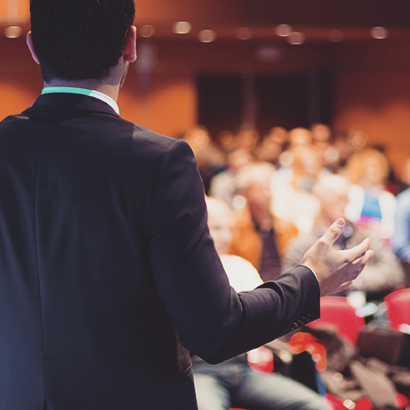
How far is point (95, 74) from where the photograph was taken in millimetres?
879

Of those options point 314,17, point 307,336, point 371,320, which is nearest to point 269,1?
point 314,17

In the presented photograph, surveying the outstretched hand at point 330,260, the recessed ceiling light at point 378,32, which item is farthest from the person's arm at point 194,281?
the recessed ceiling light at point 378,32

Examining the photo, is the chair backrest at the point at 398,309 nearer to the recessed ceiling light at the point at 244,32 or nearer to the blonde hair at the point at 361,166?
the blonde hair at the point at 361,166

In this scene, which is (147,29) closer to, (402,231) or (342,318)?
(402,231)

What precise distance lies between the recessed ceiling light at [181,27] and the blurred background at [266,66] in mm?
18

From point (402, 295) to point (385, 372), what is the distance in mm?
421

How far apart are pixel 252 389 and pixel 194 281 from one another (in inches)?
56.3

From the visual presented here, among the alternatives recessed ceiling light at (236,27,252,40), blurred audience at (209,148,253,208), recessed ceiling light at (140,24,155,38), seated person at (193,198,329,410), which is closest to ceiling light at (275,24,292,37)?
recessed ceiling light at (236,27,252,40)

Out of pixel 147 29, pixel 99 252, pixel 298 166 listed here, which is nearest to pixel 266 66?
pixel 147 29

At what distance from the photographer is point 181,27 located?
25.5 ft

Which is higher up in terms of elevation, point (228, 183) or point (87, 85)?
point (87, 85)

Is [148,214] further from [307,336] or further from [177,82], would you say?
[177,82]

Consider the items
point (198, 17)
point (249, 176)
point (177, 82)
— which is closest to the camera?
point (249, 176)

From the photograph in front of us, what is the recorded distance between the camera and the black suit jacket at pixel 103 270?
0.81 metres
